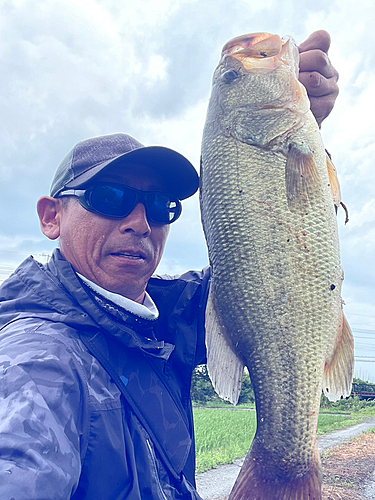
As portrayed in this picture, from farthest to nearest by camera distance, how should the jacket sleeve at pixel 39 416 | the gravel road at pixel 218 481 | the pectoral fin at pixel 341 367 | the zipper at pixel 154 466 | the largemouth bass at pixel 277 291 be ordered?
the gravel road at pixel 218 481
the pectoral fin at pixel 341 367
the largemouth bass at pixel 277 291
the zipper at pixel 154 466
the jacket sleeve at pixel 39 416

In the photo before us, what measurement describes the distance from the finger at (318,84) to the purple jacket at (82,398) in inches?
62.0

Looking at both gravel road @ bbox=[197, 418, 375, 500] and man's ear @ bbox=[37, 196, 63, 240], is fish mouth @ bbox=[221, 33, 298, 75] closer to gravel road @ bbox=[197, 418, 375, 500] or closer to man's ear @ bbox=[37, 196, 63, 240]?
man's ear @ bbox=[37, 196, 63, 240]

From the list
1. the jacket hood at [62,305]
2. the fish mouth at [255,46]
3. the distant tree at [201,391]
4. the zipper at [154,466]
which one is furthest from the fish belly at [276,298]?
the distant tree at [201,391]

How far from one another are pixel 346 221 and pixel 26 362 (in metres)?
1.64

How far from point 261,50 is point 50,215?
5.17 ft

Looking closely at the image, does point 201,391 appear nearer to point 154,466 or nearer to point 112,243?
point 112,243

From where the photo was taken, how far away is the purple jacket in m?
1.20

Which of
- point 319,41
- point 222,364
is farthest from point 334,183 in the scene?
point 222,364

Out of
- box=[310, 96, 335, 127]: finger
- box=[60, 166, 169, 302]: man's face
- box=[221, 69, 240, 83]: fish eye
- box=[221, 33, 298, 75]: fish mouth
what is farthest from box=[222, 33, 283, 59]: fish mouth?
box=[60, 166, 169, 302]: man's face

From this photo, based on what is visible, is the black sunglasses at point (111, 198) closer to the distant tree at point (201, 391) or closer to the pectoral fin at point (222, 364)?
the pectoral fin at point (222, 364)

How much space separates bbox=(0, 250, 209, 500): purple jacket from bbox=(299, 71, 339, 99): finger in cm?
157

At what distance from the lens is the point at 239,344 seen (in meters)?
1.88

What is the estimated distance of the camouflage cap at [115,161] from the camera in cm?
208

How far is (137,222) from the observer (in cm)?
207
